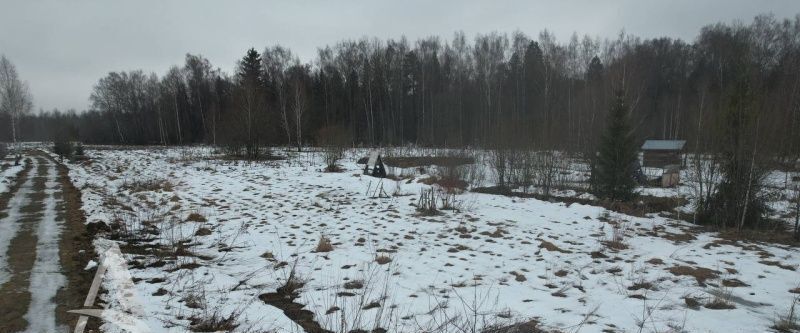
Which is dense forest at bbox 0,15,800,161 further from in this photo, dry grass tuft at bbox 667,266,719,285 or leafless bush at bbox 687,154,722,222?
dry grass tuft at bbox 667,266,719,285

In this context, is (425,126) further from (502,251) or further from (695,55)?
(502,251)

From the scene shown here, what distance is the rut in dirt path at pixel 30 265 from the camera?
12.8 ft

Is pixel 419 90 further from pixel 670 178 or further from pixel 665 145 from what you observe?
pixel 670 178

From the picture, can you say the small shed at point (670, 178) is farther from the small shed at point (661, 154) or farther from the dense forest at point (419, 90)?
the small shed at point (661, 154)

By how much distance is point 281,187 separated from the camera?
14.9 metres

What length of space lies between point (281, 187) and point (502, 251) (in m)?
9.84

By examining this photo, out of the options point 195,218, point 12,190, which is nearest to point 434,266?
point 195,218

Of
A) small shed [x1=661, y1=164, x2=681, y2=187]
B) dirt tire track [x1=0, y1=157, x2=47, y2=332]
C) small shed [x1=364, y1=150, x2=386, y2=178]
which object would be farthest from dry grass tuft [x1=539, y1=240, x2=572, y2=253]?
small shed [x1=661, y1=164, x2=681, y2=187]

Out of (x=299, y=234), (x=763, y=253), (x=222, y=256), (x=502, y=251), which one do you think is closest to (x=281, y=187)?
(x=299, y=234)

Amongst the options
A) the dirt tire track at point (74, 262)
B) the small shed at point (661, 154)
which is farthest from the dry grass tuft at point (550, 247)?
the small shed at point (661, 154)

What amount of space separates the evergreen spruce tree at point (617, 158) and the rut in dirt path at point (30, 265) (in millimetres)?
15747

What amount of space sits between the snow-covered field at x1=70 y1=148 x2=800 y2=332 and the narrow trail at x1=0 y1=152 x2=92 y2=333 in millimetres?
575

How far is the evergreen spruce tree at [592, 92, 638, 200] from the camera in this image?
14719mm

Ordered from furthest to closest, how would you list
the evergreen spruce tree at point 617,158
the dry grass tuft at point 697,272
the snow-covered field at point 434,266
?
1. the evergreen spruce tree at point 617,158
2. the dry grass tuft at point 697,272
3. the snow-covered field at point 434,266
